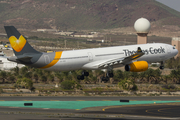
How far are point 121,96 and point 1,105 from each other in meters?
40.1

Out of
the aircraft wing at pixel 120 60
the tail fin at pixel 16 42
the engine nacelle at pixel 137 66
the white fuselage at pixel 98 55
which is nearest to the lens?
the tail fin at pixel 16 42

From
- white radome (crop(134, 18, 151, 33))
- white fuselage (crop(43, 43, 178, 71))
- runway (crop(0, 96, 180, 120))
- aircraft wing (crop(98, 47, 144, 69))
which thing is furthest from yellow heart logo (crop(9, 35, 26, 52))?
white radome (crop(134, 18, 151, 33))

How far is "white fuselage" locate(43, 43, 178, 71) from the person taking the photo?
65.6 m

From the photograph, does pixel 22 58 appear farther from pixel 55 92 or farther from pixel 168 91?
pixel 168 91

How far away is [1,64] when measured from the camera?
168 metres

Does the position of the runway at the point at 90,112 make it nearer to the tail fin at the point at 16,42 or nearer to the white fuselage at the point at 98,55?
the white fuselage at the point at 98,55

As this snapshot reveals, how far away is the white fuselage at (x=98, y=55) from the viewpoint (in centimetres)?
6556

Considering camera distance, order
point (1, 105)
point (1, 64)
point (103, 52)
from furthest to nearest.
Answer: point (1, 64)
point (1, 105)
point (103, 52)

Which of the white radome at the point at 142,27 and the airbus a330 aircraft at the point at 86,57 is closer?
the airbus a330 aircraft at the point at 86,57

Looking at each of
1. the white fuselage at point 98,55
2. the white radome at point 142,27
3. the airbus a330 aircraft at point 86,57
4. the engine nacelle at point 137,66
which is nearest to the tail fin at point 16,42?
the airbus a330 aircraft at point 86,57

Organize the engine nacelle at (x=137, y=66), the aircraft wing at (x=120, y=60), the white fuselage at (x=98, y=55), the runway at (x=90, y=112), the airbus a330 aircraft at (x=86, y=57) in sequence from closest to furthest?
1. the airbus a330 aircraft at (x=86, y=57)
2. the white fuselage at (x=98, y=55)
3. the runway at (x=90, y=112)
4. the aircraft wing at (x=120, y=60)
5. the engine nacelle at (x=137, y=66)

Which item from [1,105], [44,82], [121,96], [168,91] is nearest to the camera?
[1,105]

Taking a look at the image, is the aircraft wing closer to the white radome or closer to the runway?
the runway

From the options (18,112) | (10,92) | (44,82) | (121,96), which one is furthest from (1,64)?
(18,112)
